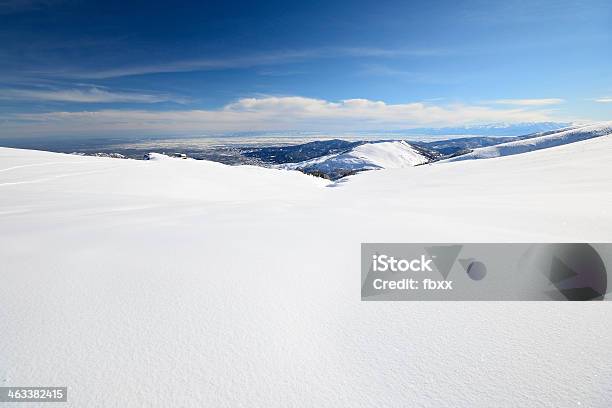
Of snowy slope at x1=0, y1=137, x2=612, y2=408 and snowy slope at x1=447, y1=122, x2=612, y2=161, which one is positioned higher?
snowy slope at x1=447, y1=122, x2=612, y2=161

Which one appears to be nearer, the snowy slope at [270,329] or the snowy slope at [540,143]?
the snowy slope at [270,329]

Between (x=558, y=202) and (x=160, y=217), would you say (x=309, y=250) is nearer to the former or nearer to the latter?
(x=160, y=217)

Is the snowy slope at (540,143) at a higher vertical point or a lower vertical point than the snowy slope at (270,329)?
higher

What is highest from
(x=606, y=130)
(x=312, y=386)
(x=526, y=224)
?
(x=606, y=130)

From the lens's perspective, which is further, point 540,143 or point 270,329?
point 540,143

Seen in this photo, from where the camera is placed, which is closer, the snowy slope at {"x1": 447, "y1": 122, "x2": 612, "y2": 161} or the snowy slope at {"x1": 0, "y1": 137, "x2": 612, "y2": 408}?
the snowy slope at {"x1": 0, "y1": 137, "x2": 612, "y2": 408}

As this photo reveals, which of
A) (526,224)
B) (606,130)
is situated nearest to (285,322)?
(526,224)

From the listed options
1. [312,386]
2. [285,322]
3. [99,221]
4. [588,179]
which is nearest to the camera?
[312,386]

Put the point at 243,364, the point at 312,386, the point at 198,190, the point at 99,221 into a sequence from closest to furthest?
the point at 312,386, the point at 243,364, the point at 99,221, the point at 198,190

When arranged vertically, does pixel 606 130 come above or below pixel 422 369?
above

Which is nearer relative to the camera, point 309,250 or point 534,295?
point 534,295

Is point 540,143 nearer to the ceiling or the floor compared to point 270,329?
nearer to the ceiling
